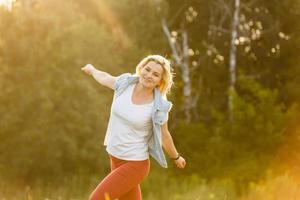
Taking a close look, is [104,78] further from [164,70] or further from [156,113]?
[156,113]

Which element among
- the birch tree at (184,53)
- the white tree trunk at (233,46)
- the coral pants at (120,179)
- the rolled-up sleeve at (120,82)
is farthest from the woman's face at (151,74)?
the white tree trunk at (233,46)

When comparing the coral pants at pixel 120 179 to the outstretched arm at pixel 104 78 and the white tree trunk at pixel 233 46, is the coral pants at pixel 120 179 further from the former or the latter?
the white tree trunk at pixel 233 46

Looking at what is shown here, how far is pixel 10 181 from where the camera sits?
56.4ft

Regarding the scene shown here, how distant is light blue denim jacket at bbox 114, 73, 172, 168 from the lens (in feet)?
16.9

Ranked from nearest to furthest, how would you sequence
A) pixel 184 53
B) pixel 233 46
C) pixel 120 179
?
1. pixel 120 179
2. pixel 233 46
3. pixel 184 53

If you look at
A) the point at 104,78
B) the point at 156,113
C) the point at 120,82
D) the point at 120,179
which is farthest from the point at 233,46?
the point at 120,179

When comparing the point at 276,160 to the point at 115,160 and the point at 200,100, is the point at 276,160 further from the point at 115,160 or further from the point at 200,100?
the point at 115,160

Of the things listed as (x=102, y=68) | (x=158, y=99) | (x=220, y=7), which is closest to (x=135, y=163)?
(x=158, y=99)

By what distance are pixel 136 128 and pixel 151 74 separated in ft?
1.43

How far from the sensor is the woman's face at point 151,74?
17.3ft

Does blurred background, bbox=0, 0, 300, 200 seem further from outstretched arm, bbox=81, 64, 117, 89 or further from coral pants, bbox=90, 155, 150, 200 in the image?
coral pants, bbox=90, 155, 150, 200

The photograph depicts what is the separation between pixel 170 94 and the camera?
2209 centimetres

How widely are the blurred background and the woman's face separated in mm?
4418

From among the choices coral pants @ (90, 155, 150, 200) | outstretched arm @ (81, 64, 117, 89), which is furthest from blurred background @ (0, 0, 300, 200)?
coral pants @ (90, 155, 150, 200)
